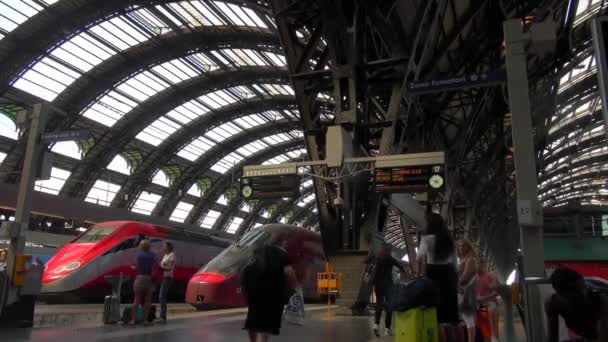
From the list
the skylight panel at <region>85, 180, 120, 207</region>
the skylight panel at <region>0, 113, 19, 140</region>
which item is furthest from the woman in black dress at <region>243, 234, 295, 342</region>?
the skylight panel at <region>85, 180, 120, 207</region>

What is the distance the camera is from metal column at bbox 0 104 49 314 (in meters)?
7.82

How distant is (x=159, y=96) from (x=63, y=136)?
27782 millimetres

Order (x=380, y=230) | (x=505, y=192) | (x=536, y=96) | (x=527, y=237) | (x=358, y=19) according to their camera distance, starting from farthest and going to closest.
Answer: (x=505, y=192) < (x=536, y=96) < (x=380, y=230) < (x=358, y=19) < (x=527, y=237)

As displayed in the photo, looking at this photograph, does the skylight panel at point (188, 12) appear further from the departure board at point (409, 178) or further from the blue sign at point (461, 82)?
the blue sign at point (461, 82)

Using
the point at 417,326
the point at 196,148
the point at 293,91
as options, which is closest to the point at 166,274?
the point at 417,326

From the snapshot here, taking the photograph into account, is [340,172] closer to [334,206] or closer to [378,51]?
[334,206]

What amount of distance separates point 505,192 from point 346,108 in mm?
27183

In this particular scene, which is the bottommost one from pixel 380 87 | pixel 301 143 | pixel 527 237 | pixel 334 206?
pixel 527 237

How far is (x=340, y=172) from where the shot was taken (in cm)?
1249

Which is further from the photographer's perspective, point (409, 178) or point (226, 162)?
point (226, 162)

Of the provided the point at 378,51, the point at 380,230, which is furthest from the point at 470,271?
the point at 378,51

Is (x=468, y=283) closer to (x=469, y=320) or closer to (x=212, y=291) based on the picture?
(x=469, y=320)

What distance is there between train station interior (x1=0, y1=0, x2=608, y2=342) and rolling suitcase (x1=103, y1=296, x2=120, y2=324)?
33 millimetres

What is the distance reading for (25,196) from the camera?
8.23 metres
